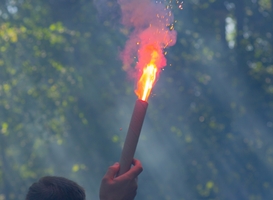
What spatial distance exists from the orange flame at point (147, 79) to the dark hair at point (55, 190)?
1.84 feet

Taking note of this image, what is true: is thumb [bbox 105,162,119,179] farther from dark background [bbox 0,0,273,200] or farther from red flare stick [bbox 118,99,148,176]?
dark background [bbox 0,0,273,200]

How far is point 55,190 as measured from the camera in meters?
2.01

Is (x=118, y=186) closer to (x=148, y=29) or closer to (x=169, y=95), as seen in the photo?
(x=148, y=29)

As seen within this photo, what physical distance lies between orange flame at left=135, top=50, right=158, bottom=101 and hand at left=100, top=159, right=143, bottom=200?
0.42m

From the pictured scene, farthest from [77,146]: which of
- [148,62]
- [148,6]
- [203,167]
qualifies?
[148,62]

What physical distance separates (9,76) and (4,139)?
9.59 feet

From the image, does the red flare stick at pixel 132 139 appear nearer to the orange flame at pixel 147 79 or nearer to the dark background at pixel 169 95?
the orange flame at pixel 147 79

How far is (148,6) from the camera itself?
4719 mm

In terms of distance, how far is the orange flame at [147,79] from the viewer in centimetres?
244

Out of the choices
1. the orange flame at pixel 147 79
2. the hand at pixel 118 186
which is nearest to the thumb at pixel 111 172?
the hand at pixel 118 186

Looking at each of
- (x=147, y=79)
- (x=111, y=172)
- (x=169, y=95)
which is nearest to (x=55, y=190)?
(x=111, y=172)

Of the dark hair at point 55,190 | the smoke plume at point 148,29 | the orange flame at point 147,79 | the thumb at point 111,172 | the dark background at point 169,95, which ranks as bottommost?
the dark hair at point 55,190

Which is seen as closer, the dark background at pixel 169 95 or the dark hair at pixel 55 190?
the dark hair at pixel 55 190

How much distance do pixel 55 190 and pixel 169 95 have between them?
13.8 metres
